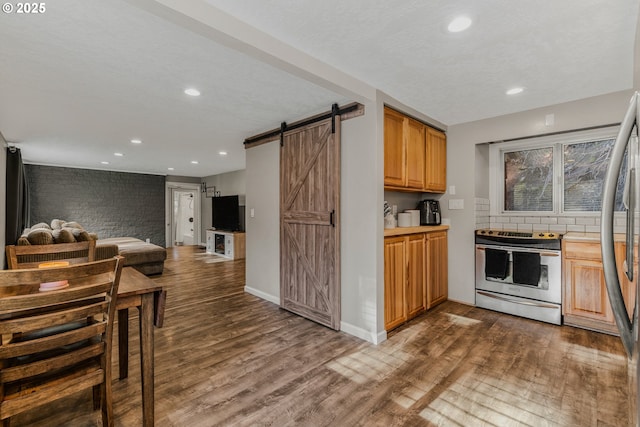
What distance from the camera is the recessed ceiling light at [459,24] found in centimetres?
169

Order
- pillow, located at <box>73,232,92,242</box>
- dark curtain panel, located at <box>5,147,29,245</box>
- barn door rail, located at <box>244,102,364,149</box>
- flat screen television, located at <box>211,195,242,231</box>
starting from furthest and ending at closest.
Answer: flat screen television, located at <box>211,195,242,231</box> → dark curtain panel, located at <box>5,147,29,245</box> → pillow, located at <box>73,232,92,242</box> → barn door rail, located at <box>244,102,364,149</box>

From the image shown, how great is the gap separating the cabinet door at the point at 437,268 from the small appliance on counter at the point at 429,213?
0.18m

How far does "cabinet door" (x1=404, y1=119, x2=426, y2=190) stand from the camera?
3195 millimetres

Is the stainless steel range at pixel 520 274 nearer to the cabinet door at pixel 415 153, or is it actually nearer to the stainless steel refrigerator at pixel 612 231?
the cabinet door at pixel 415 153

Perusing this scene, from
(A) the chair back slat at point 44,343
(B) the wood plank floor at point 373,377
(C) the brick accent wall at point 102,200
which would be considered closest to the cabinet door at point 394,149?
(B) the wood plank floor at point 373,377

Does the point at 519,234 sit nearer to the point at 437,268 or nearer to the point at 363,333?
the point at 437,268

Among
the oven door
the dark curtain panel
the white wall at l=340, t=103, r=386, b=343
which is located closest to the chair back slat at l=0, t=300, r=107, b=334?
the white wall at l=340, t=103, r=386, b=343

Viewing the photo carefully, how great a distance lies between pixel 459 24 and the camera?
5.71ft

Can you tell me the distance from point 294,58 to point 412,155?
5.84 ft

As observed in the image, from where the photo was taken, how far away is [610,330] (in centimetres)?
279

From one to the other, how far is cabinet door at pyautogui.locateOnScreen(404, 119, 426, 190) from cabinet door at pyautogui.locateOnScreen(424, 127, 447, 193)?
0.11m

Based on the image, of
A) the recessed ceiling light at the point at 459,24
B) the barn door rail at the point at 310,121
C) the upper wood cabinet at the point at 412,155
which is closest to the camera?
the recessed ceiling light at the point at 459,24

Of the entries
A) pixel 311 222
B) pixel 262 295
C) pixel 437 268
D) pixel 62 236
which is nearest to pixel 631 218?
pixel 311 222

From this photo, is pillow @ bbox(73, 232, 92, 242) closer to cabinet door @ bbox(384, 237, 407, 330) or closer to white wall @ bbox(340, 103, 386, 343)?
white wall @ bbox(340, 103, 386, 343)
